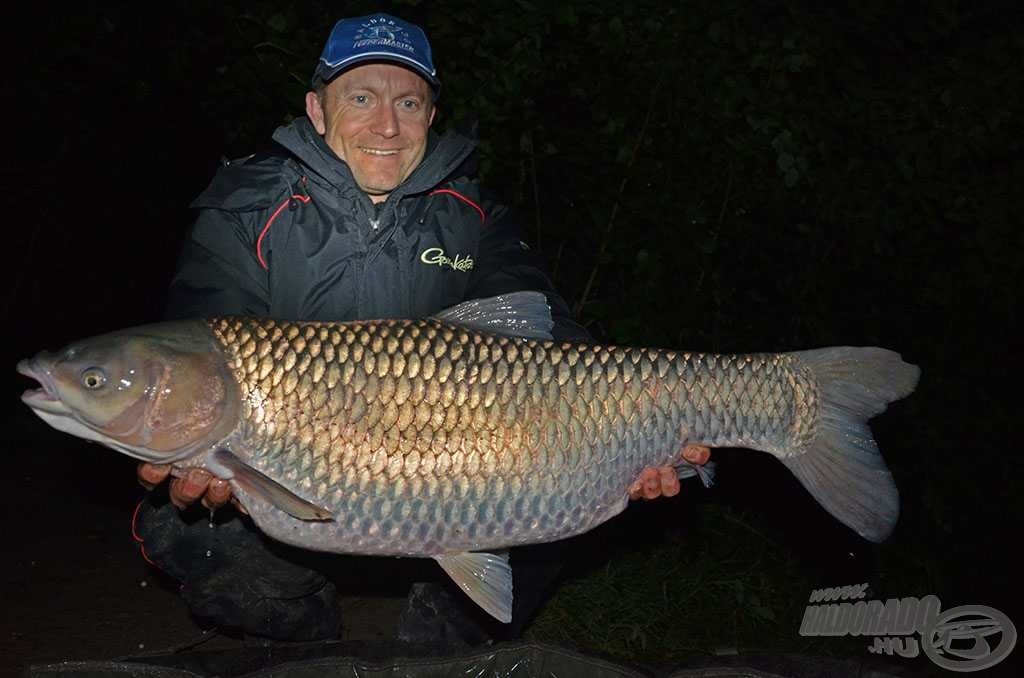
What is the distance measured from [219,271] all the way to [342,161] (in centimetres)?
38

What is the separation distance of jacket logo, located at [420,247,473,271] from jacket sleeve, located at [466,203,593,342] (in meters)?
0.04

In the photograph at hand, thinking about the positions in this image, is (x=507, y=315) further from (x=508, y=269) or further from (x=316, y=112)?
(x=316, y=112)

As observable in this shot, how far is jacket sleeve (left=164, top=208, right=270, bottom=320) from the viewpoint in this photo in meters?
2.25

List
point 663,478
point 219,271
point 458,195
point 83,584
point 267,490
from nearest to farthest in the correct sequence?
1. point 267,490
2. point 663,478
3. point 219,271
4. point 458,195
5. point 83,584

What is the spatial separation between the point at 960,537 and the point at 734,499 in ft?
2.92

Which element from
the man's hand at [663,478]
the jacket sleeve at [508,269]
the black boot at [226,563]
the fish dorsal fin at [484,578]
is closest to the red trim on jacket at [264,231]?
the jacket sleeve at [508,269]

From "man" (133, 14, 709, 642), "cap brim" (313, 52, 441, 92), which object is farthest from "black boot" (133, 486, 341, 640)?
"cap brim" (313, 52, 441, 92)

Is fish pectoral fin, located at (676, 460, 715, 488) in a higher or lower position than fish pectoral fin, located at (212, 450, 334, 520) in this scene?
higher

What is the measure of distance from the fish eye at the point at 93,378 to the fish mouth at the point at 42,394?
56 mm

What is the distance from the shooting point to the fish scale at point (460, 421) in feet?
6.07

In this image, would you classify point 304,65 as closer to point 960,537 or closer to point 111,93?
point 111,93

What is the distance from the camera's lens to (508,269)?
97.7 inches

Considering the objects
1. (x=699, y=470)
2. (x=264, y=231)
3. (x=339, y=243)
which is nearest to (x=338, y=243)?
(x=339, y=243)

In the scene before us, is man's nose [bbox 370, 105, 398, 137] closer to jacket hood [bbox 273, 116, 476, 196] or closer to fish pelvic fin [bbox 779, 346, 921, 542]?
jacket hood [bbox 273, 116, 476, 196]
